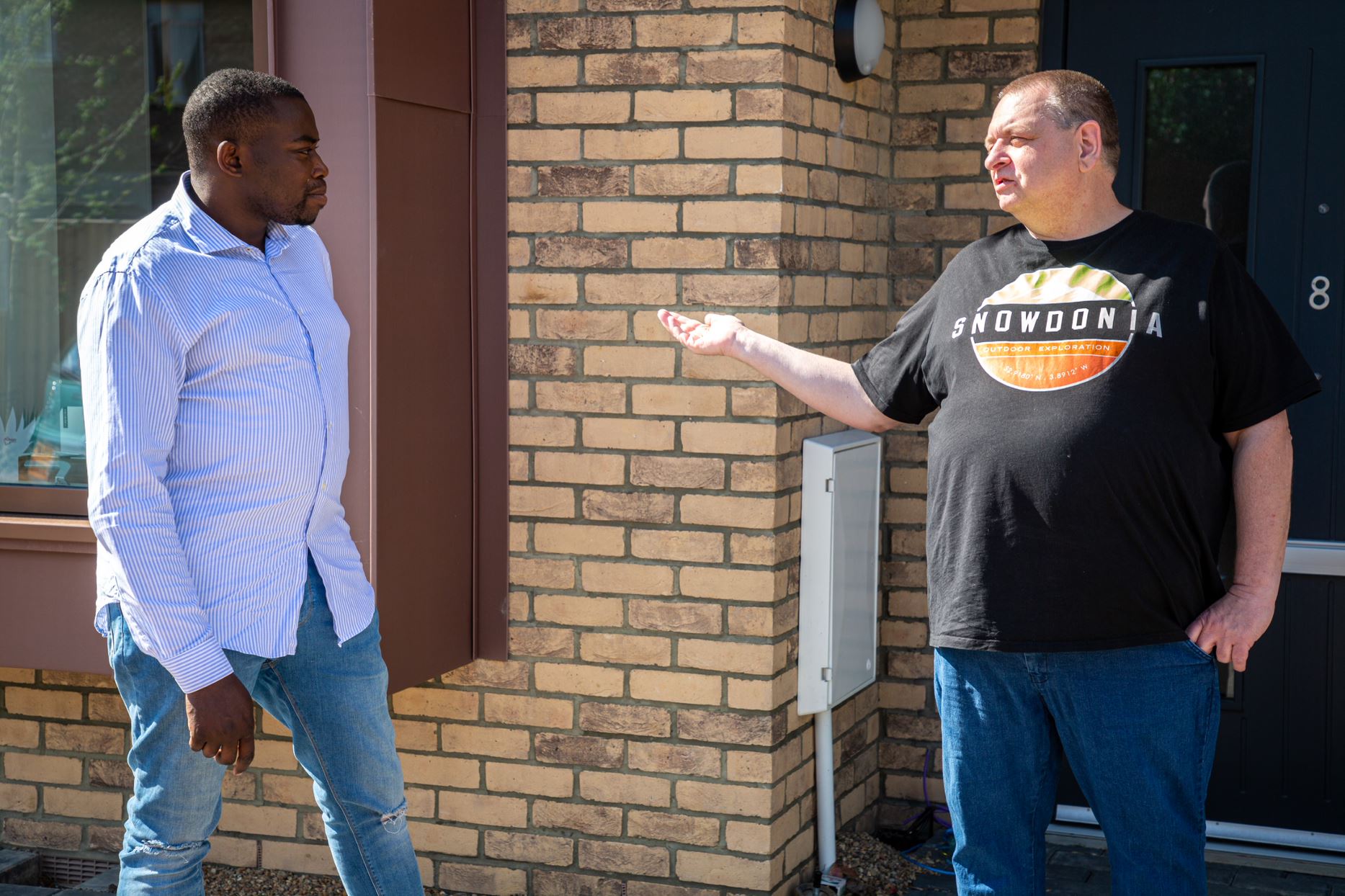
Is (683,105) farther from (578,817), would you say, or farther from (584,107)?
(578,817)

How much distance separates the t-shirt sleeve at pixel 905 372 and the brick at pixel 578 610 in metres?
1.10

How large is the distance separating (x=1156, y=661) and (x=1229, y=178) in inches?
83.9

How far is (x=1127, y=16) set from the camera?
13.8ft

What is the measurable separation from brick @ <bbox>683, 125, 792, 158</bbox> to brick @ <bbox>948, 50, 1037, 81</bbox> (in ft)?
3.07

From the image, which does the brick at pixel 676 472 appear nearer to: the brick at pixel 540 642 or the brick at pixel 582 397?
the brick at pixel 582 397

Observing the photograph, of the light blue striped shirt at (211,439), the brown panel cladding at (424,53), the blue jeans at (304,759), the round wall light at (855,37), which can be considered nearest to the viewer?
the light blue striped shirt at (211,439)

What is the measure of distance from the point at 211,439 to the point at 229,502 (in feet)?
0.38

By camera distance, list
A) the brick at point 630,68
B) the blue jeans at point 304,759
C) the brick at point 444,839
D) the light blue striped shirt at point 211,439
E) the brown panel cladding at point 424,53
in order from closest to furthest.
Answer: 1. the light blue striped shirt at point 211,439
2. the blue jeans at point 304,759
3. the brown panel cladding at point 424,53
4. the brick at point 630,68
5. the brick at point 444,839

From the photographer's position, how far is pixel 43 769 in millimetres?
4188

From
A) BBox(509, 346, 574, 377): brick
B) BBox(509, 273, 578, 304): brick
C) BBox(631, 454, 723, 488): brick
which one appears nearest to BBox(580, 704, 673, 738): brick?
BBox(631, 454, 723, 488): brick

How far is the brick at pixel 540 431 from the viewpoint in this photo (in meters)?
3.71

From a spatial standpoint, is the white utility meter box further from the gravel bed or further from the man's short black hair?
the man's short black hair

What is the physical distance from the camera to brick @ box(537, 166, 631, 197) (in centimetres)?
363

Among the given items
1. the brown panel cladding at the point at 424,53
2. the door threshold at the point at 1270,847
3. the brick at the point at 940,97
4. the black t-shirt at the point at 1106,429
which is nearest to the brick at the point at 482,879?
the door threshold at the point at 1270,847
